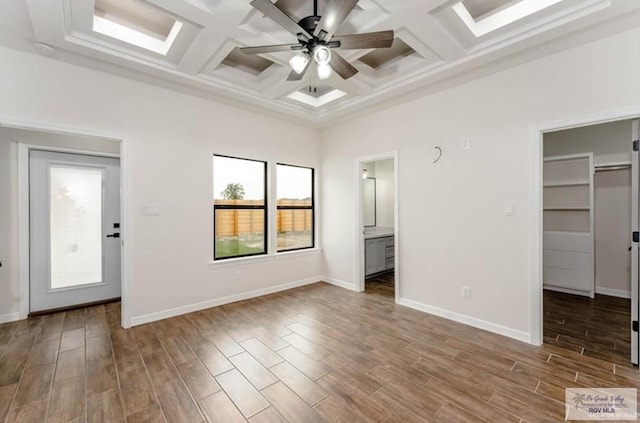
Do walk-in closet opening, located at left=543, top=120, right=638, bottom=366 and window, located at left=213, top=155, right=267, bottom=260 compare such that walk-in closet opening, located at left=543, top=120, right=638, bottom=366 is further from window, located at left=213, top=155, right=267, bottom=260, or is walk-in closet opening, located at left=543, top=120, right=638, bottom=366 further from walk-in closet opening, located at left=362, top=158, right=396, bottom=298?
window, located at left=213, top=155, right=267, bottom=260

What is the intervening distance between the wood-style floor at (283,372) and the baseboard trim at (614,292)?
2571 millimetres

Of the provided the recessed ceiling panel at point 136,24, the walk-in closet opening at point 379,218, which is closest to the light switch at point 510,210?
the walk-in closet opening at point 379,218

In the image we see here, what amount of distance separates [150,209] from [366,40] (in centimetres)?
315

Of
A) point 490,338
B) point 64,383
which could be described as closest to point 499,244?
point 490,338

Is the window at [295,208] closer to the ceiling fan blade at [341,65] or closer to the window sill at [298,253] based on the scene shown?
the window sill at [298,253]

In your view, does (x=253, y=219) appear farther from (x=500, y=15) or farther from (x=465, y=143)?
(x=500, y=15)

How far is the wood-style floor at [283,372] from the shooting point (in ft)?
6.45

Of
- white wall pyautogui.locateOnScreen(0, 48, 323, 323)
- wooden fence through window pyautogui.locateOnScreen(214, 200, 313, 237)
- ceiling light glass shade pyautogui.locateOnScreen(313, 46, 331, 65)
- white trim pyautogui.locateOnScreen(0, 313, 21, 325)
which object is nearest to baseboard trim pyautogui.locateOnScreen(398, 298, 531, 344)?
wooden fence through window pyautogui.locateOnScreen(214, 200, 313, 237)

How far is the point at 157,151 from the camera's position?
3604 mm

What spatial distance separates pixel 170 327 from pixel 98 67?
3.07 metres

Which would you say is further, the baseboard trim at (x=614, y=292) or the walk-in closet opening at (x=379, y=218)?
the walk-in closet opening at (x=379, y=218)

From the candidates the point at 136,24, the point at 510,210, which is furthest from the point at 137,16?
the point at 510,210

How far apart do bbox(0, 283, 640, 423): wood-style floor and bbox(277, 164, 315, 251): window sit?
177 cm

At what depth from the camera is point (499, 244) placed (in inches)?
126
